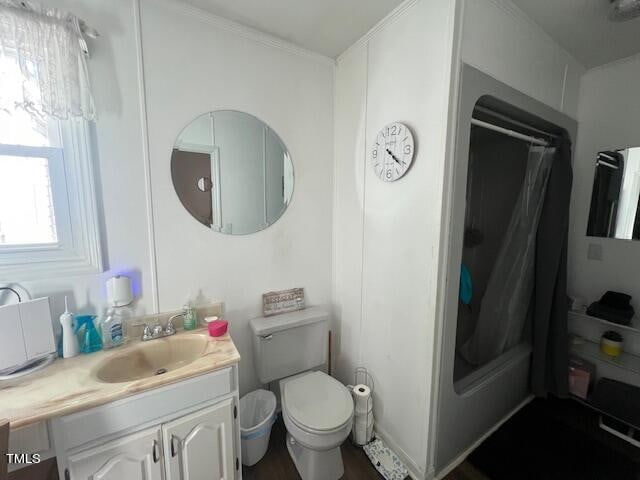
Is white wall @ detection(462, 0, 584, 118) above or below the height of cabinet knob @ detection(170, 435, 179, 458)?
above

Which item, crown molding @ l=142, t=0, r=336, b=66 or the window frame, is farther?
crown molding @ l=142, t=0, r=336, b=66

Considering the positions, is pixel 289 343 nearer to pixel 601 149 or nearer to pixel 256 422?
pixel 256 422

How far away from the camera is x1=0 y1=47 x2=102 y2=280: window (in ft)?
Result: 3.49

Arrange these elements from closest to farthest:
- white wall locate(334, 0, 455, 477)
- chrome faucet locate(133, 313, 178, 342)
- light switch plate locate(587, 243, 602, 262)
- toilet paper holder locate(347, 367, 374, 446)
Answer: white wall locate(334, 0, 455, 477), chrome faucet locate(133, 313, 178, 342), toilet paper holder locate(347, 367, 374, 446), light switch plate locate(587, 243, 602, 262)

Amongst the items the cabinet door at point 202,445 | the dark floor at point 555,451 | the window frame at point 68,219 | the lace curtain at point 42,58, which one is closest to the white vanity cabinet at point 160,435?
the cabinet door at point 202,445

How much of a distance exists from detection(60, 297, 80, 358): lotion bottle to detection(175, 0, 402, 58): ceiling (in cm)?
163

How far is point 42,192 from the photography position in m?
1.14

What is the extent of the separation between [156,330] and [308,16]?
6.04 ft

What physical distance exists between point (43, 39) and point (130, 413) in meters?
1.50

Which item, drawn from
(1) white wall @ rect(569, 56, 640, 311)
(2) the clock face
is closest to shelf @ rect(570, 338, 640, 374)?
(1) white wall @ rect(569, 56, 640, 311)

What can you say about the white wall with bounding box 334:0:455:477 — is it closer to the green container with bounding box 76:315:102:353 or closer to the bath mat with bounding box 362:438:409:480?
the bath mat with bounding box 362:438:409:480

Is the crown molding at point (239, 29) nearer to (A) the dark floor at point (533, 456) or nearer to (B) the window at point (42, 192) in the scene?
(B) the window at point (42, 192)

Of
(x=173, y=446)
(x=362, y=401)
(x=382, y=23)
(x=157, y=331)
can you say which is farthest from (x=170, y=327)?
(x=382, y=23)

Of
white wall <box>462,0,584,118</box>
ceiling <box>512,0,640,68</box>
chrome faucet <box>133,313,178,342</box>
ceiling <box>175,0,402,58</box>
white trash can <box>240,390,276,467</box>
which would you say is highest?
ceiling <box>175,0,402,58</box>
